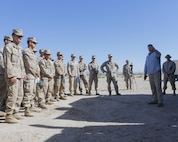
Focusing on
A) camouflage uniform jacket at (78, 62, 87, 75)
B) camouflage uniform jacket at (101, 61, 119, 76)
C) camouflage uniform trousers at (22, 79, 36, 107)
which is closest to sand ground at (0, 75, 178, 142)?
camouflage uniform trousers at (22, 79, 36, 107)

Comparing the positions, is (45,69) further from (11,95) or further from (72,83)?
(72,83)

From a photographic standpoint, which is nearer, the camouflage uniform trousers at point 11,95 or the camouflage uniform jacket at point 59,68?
the camouflage uniform trousers at point 11,95

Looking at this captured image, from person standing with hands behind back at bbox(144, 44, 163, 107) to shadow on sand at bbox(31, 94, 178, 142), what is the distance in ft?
1.72

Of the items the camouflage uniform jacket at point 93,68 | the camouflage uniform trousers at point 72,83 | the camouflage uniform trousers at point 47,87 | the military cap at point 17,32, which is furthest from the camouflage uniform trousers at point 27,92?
the camouflage uniform jacket at point 93,68

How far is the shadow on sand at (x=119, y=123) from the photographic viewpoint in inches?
222

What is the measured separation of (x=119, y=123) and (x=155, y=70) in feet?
11.8

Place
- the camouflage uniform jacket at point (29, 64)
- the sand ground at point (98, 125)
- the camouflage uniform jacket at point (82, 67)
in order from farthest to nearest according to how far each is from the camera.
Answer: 1. the camouflage uniform jacket at point (82, 67)
2. the camouflage uniform jacket at point (29, 64)
3. the sand ground at point (98, 125)

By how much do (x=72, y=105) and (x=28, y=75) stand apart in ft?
9.76

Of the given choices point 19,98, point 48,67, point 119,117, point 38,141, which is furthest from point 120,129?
point 48,67

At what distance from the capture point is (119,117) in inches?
313

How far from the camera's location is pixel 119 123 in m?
7.11

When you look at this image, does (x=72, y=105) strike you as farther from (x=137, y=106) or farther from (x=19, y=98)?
(x=19, y=98)

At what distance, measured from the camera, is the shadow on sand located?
5.63m

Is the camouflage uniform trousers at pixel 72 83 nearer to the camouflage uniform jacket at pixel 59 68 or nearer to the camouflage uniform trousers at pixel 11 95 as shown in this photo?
the camouflage uniform jacket at pixel 59 68
